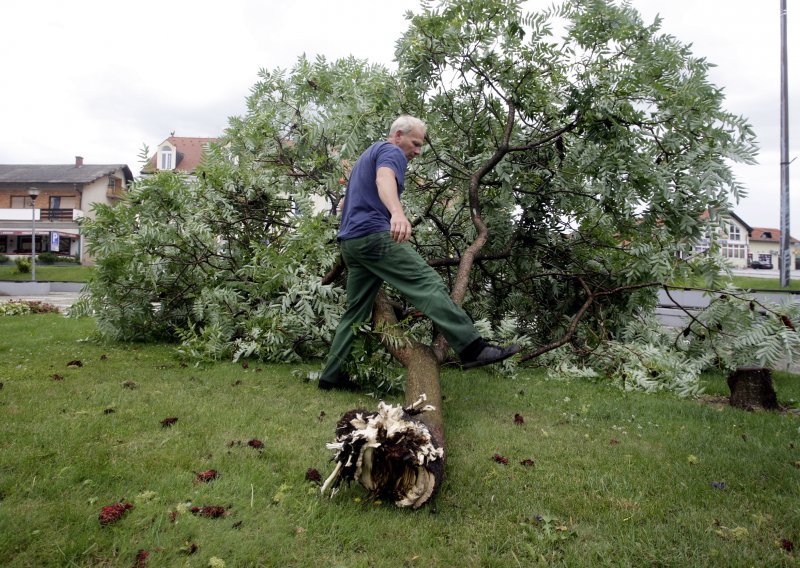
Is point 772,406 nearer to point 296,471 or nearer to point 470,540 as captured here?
point 470,540

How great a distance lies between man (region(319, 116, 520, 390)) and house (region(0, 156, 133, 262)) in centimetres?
4507

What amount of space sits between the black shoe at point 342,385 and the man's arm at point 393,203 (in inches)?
56.5

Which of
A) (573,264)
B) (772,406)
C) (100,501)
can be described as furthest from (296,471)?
(573,264)

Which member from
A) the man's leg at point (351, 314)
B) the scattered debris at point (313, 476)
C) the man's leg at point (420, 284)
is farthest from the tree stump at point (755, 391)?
the scattered debris at point (313, 476)

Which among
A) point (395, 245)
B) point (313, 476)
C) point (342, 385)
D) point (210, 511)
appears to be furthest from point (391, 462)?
point (342, 385)

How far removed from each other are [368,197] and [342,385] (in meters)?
1.54

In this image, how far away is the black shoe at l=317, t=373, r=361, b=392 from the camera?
4305 mm

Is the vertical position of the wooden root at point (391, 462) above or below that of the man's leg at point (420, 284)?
below

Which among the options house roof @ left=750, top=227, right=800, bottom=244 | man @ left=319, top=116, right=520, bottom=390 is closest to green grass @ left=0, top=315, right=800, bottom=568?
man @ left=319, top=116, right=520, bottom=390

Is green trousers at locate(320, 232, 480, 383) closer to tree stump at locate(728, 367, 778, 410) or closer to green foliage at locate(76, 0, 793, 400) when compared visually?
green foliage at locate(76, 0, 793, 400)

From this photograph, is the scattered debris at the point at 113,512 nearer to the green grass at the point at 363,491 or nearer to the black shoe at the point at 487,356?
the green grass at the point at 363,491

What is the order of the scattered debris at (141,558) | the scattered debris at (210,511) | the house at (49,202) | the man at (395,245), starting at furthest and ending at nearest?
the house at (49,202) → the man at (395,245) → the scattered debris at (210,511) → the scattered debris at (141,558)

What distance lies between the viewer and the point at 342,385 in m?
4.36

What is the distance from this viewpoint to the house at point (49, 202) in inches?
1714
